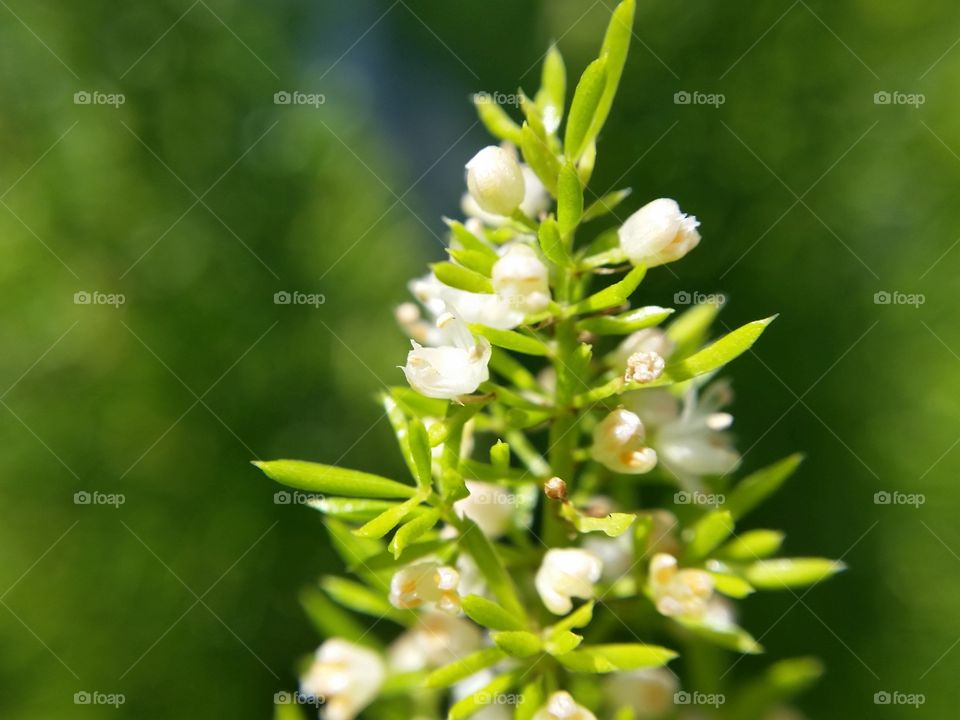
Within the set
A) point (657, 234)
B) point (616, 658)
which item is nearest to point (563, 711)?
point (616, 658)

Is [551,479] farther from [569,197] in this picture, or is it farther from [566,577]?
[569,197]

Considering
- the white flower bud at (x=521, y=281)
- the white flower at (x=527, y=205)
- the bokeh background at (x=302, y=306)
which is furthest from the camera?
the bokeh background at (x=302, y=306)

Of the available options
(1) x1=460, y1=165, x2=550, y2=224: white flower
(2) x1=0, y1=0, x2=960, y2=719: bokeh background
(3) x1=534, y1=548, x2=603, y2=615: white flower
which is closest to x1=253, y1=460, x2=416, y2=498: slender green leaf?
(3) x1=534, y1=548, x2=603, y2=615: white flower

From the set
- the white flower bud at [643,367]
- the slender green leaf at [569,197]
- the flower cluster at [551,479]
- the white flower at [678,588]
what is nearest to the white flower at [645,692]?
the flower cluster at [551,479]

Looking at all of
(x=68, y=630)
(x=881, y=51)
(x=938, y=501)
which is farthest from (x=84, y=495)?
(x=881, y=51)

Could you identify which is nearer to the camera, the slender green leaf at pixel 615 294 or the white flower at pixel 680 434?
the slender green leaf at pixel 615 294

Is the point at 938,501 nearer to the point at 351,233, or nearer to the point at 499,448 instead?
the point at 499,448

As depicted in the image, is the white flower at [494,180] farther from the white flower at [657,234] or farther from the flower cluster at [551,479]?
the white flower at [657,234]
